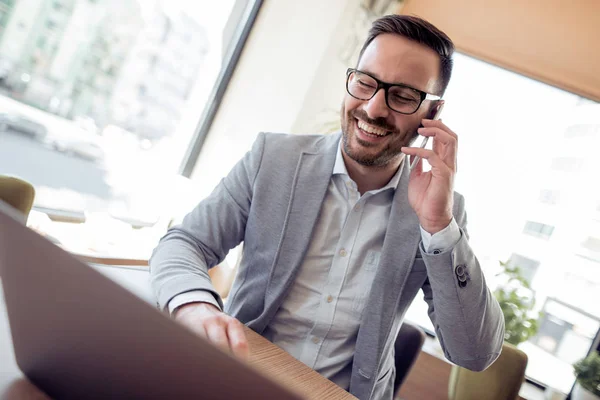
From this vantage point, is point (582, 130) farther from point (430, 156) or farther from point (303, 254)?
Result: point (303, 254)

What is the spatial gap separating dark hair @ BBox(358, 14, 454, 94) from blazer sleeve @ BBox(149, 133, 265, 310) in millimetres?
507

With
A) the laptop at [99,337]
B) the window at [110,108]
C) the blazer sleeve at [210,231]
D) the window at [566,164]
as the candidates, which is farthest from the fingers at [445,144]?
the window at [566,164]

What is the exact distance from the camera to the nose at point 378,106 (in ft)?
4.16

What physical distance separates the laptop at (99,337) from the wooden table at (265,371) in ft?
0.27

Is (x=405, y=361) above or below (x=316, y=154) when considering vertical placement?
below

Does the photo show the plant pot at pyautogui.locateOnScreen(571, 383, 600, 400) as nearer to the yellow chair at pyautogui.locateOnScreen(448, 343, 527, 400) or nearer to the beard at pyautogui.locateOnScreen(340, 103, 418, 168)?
the yellow chair at pyautogui.locateOnScreen(448, 343, 527, 400)

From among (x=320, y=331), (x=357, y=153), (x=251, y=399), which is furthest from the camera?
(x=357, y=153)

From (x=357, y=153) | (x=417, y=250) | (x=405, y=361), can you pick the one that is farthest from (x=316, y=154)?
(x=405, y=361)

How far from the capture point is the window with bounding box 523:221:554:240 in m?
3.36

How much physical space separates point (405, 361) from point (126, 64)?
89.9 inches

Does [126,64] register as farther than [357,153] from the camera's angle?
Yes

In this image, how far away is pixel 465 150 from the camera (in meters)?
3.47

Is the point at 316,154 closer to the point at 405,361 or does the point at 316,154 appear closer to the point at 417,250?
the point at 417,250

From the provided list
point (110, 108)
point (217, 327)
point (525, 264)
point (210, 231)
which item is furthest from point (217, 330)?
point (525, 264)
